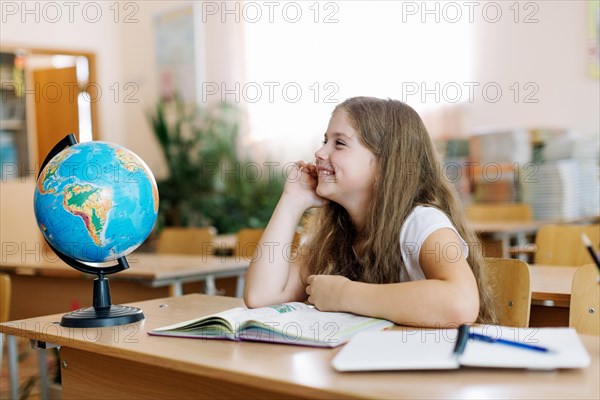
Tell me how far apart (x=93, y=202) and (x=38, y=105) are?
6441mm

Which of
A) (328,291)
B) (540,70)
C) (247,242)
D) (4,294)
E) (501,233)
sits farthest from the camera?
(540,70)

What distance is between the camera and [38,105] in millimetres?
7680

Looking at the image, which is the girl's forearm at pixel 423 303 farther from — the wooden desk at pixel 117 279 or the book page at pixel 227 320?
the wooden desk at pixel 117 279

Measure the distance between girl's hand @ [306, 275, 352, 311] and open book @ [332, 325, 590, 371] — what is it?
0.25 meters

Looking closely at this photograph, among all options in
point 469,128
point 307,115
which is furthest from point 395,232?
point 307,115

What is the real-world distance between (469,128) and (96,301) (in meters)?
3.90

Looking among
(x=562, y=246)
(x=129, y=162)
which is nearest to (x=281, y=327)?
(x=129, y=162)

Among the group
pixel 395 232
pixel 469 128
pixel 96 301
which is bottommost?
pixel 96 301

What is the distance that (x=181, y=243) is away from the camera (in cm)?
432

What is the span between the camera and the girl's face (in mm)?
1755

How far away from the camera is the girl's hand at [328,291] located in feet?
5.11

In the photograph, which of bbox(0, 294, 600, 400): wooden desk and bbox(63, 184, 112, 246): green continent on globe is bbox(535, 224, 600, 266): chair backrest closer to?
bbox(0, 294, 600, 400): wooden desk

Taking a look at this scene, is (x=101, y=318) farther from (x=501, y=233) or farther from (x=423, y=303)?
(x=501, y=233)

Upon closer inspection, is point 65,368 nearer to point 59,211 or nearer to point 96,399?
point 96,399
